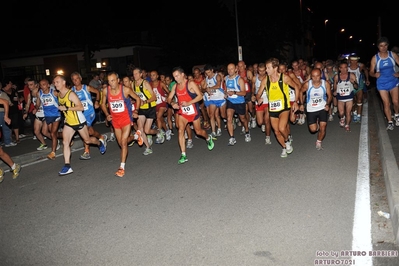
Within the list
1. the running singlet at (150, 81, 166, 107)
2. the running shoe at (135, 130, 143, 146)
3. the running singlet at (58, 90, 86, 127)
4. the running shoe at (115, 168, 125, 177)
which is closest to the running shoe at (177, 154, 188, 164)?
the running shoe at (135, 130, 143, 146)

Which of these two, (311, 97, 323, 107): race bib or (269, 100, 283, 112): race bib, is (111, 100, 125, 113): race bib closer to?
(269, 100, 283, 112): race bib

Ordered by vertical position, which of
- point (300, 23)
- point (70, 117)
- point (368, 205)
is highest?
point (300, 23)

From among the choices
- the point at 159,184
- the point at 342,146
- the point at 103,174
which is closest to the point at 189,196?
the point at 159,184

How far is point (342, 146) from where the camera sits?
27.2ft

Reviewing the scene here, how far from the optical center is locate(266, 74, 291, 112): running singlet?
7496mm

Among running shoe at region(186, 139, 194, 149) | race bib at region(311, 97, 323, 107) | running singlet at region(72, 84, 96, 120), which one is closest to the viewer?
race bib at region(311, 97, 323, 107)

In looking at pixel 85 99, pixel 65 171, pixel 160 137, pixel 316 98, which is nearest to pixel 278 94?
pixel 316 98

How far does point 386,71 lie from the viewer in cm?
891

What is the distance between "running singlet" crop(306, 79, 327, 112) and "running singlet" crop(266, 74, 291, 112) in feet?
2.24

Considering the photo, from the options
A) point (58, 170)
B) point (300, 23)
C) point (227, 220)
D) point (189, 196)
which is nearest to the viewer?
point (227, 220)

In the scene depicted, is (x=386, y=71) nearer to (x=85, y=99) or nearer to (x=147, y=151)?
(x=147, y=151)

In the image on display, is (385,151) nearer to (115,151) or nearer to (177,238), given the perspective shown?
(177,238)

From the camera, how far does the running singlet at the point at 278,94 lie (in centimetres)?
750

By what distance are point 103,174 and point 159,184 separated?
1.47 meters
